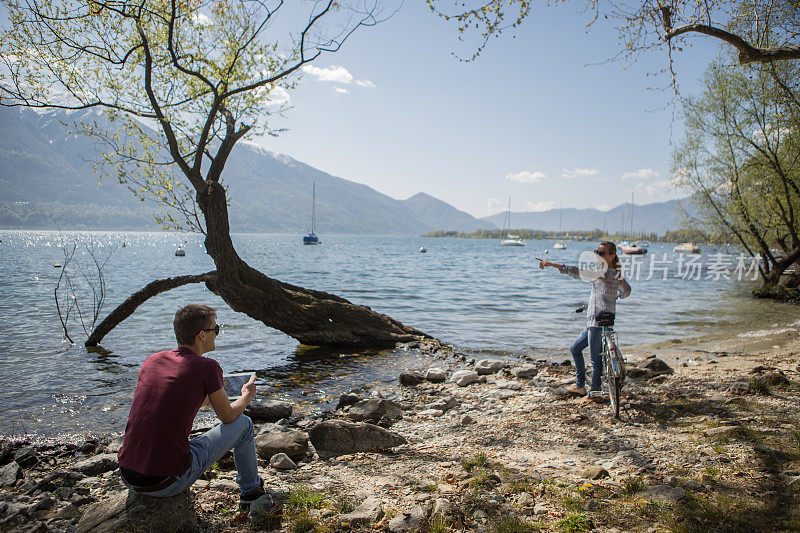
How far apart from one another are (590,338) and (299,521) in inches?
238

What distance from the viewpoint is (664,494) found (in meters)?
4.60

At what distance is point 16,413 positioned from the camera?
9.23m

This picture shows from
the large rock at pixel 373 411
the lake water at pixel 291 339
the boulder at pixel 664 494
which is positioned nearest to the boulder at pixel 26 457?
the lake water at pixel 291 339

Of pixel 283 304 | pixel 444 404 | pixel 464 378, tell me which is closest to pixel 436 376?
pixel 464 378

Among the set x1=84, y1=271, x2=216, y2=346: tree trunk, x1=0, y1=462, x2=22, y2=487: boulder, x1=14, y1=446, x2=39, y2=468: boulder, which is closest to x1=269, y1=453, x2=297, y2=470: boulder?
x1=0, y1=462, x2=22, y2=487: boulder

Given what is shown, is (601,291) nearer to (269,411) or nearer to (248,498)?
(269,411)

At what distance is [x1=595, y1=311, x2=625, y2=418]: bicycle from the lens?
7.65 m

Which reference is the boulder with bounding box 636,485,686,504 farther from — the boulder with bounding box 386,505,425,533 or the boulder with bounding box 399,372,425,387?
the boulder with bounding box 399,372,425,387

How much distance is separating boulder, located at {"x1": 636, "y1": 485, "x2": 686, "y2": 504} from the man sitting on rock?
419 cm

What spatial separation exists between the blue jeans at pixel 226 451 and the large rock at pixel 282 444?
1.52 meters

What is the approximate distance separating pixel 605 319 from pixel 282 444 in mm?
5729

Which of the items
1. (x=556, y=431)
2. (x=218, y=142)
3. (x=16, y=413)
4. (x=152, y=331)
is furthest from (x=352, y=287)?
(x=556, y=431)

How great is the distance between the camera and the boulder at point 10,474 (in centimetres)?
566

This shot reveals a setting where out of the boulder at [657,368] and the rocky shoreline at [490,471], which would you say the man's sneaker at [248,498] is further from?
the boulder at [657,368]
